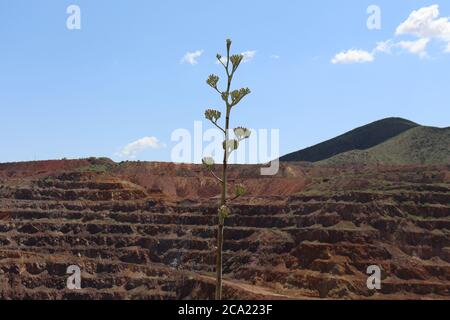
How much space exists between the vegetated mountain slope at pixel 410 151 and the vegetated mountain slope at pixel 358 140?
36.7 ft

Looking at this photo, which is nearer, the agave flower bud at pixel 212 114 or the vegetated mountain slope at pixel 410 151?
the agave flower bud at pixel 212 114

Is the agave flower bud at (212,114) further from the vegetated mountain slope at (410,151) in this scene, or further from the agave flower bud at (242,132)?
the vegetated mountain slope at (410,151)

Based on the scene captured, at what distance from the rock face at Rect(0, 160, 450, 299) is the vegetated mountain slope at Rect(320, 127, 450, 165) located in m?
21.4

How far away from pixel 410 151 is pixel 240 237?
51870 millimetres

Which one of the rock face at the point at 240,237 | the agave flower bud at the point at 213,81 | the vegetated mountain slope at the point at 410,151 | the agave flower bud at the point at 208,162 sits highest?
the vegetated mountain slope at the point at 410,151

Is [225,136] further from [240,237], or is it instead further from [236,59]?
[240,237]

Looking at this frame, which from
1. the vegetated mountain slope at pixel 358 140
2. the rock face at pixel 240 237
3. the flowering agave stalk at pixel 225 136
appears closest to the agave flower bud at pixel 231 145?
the flowering agave stalk at pixel 225 136

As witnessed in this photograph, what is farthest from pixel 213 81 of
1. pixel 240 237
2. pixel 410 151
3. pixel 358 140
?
pixel 358 140

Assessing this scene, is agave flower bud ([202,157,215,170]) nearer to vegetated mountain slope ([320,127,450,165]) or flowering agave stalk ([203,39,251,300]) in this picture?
flowering agave stalk ([203,39,251,300])

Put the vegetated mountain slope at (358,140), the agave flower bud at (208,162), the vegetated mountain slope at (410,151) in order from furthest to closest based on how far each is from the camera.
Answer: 1. the vegetated mountain slope at (358,140)
2. the vegetated mountain slope at (410,151)
3. the agave flower bud at (208,162)

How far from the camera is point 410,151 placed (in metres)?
120

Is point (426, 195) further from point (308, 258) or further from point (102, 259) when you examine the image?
point (102, 259)

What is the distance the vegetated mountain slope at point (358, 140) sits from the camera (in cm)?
14025

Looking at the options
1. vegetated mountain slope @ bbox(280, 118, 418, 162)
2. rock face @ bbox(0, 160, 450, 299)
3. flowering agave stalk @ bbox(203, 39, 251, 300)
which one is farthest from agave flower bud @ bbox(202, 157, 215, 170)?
vegetated mountain slope @ bbox(280, 118, 418, 162)
